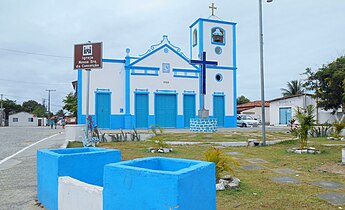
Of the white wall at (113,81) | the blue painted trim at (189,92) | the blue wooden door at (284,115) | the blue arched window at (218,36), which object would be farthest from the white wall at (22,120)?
the blue wooden door at (284,115)

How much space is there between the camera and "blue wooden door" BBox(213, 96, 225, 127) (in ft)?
99.0

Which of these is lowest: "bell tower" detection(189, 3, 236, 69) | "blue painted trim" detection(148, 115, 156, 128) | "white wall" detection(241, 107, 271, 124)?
"blue painted trim" detection(148, 115, 156, 128)

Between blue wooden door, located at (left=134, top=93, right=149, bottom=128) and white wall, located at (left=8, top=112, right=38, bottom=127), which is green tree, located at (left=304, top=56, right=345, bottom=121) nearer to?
blue wooden door, located at (left=134, top=93, right=149, bottom=128)

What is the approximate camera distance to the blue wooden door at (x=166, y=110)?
93.1 feet

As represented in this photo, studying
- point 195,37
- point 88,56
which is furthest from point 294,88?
point 88,56

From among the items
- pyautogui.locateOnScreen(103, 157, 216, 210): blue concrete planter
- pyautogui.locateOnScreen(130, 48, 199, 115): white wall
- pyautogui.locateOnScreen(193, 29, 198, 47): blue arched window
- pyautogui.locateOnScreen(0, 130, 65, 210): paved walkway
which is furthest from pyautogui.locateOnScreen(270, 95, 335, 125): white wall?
pyautogui.locateOnScreen(103, 157, 216, 210): blue concrete planter

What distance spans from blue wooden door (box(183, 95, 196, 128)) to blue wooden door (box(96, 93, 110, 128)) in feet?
24.3

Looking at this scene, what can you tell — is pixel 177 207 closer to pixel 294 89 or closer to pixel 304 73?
pixel 304 73

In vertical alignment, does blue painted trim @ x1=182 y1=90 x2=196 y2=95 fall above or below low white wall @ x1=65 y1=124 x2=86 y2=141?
above

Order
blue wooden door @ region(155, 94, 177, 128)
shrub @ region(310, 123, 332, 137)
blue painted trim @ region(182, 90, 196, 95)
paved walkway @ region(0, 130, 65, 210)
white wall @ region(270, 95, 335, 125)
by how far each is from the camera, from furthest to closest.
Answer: white wall @ region(270, 95, 335, 125) < blue painted trim @ region(182, 90, 196, 95) < blue wooden door @ region(155, 94, 177, 128) < shrub @ region(310, 123, 332, 137) < paved walkway @ region(0, 130, 65, 210)

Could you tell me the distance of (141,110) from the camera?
27.7 m

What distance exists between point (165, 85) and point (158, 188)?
2608 cm

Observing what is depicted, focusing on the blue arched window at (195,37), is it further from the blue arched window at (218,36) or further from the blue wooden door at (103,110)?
the blue wooden door at (103,110)

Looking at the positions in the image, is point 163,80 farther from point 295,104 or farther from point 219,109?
point 295,104
